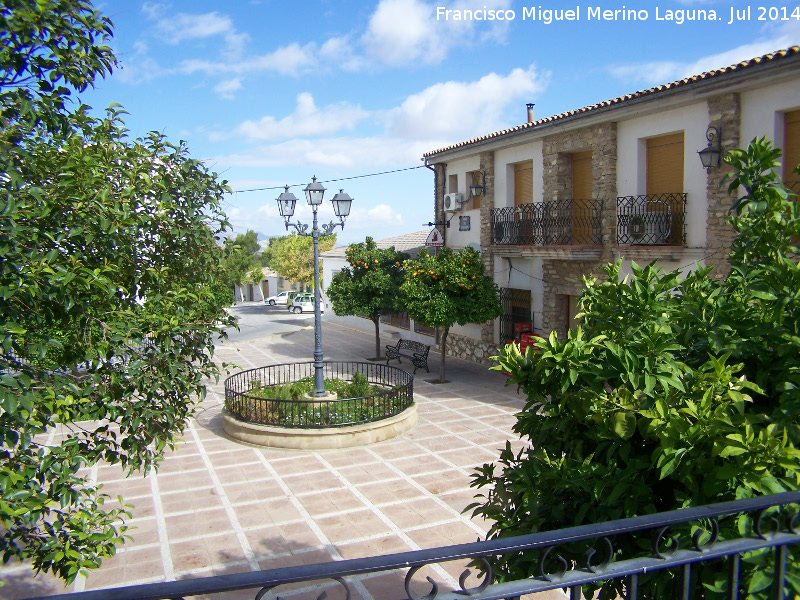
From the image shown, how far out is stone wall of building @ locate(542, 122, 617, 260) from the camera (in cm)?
1323

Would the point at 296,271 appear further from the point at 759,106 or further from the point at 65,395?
the point at 65,395

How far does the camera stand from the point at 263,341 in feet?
84.8

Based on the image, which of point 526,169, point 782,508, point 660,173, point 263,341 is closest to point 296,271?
point 263,341

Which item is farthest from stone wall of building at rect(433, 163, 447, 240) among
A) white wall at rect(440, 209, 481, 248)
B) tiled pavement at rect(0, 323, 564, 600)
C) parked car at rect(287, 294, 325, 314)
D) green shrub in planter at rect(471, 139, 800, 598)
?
parked car at rect(287, 294, 325, 314)

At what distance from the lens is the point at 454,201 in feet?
60.6

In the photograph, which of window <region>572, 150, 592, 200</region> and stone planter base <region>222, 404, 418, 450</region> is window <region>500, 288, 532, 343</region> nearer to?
window <region>572, 150, 592, 200</region>

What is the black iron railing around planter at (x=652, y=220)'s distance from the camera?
11805 mm

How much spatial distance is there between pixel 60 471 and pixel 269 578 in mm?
1829

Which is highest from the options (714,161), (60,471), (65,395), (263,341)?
(714,161)

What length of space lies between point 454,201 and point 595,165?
5.56 meters

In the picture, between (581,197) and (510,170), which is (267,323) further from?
(581,197)

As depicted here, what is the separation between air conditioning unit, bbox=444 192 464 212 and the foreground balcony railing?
16352 millimetres

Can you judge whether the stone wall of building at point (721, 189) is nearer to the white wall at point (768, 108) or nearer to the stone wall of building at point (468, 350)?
the white wall at point (768, 108)

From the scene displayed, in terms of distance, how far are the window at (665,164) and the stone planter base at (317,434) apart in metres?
6.90
